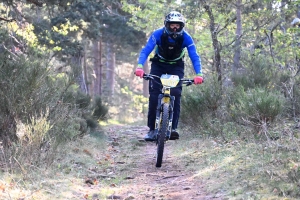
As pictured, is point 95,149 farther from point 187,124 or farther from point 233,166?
point 233,166

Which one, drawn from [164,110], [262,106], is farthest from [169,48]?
[262,106]

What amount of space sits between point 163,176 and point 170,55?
186 cm

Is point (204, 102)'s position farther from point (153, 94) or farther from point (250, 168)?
point (250, 168)

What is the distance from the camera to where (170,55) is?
223 inches

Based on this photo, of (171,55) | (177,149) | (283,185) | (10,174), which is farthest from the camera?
(177,149)

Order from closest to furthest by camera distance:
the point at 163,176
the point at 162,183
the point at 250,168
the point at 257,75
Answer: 1. the point at 250,168
2. the point at 162,183
3. the point at 163,176
4. the point at 257,75

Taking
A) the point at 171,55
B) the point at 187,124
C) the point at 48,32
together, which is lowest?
the point at 187,124

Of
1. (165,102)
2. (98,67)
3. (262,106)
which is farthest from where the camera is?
(98,67)

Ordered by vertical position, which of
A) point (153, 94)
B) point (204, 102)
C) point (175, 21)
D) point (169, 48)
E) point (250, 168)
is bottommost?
point (250, 168)

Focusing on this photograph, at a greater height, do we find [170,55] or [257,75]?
[170,55]

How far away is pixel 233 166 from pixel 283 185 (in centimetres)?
128

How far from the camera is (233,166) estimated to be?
174 inches

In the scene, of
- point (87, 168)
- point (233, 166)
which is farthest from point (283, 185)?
point (87, 168)

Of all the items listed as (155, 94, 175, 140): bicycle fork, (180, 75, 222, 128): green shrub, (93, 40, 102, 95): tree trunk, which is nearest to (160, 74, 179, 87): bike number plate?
(155, 94, 175, 140): bicycle fork
